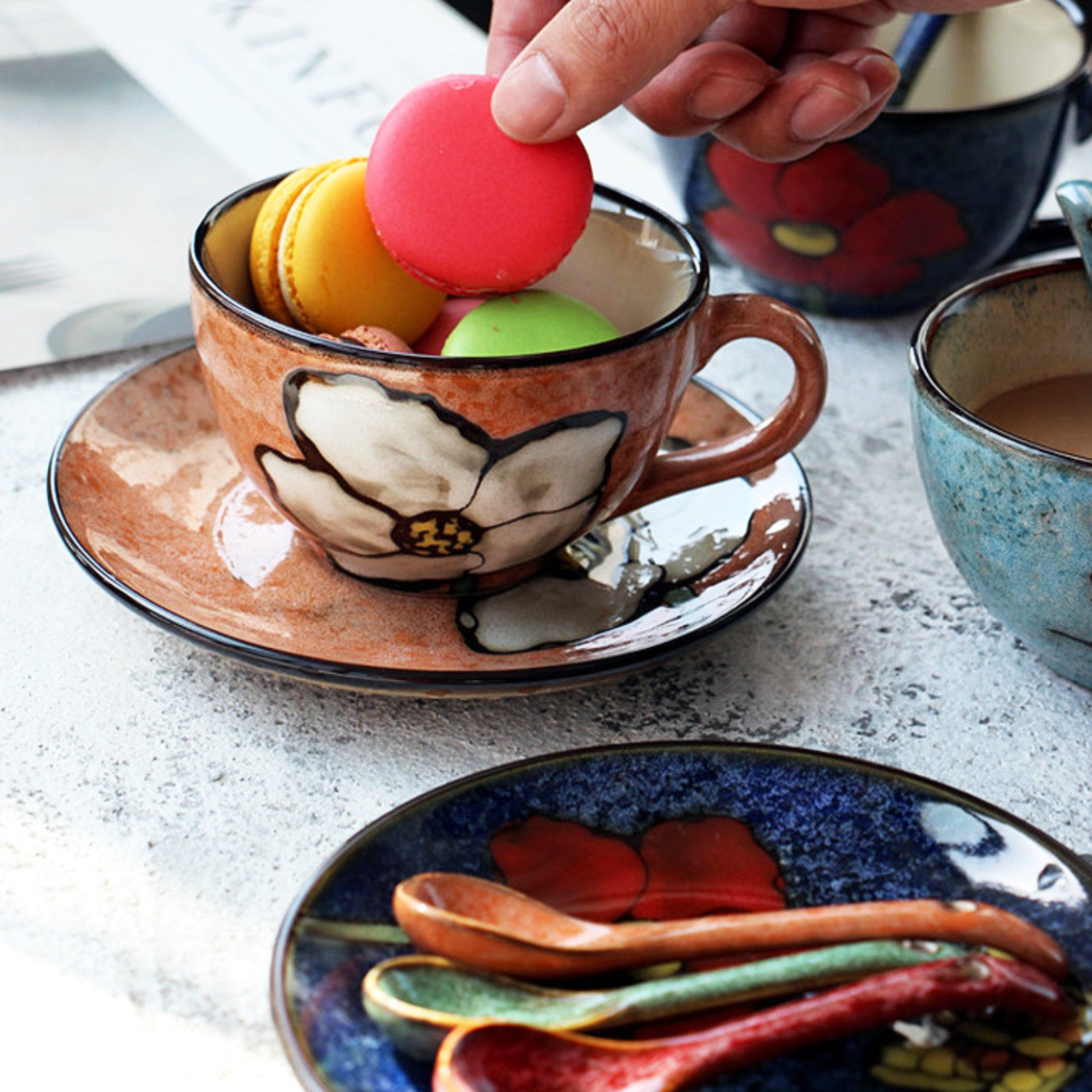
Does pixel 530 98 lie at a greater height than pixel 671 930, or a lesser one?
greater

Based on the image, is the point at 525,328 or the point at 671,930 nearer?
the point at 671,930

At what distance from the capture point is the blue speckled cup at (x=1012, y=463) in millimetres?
416

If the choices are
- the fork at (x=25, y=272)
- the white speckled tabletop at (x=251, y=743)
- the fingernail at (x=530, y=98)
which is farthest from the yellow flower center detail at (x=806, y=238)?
the fork at (x=25, y=272)

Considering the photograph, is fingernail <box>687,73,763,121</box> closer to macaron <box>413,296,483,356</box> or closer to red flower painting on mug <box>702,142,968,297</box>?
red flower painting on mug <box>702,142,968,297</box>

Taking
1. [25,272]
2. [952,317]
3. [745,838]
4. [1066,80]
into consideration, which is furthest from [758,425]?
[25,272]

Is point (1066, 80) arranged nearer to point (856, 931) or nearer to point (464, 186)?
point (464, 186)

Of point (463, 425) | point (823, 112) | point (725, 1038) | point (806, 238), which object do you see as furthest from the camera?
point (806, 238)

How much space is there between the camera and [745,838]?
0.38 m

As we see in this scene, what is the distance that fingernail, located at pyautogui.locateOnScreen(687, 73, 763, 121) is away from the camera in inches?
24.1

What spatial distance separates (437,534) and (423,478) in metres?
0.02

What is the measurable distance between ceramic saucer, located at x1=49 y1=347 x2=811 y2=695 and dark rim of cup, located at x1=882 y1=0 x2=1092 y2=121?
0.21m

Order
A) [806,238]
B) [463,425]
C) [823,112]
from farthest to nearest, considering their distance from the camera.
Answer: [806,238], [823,112], [463,425]

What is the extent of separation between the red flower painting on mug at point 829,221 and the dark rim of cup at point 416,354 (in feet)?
0.62

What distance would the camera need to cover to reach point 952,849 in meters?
0.37
